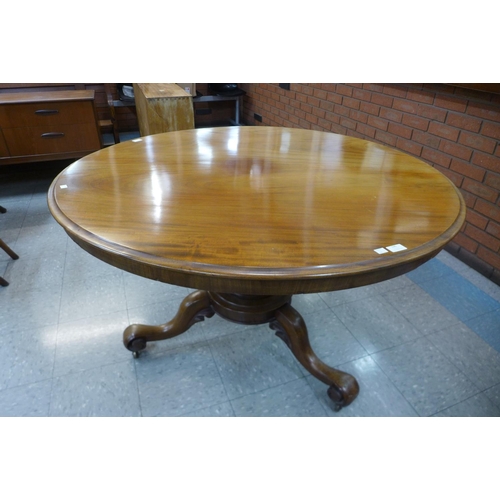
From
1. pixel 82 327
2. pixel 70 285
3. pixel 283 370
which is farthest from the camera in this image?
pixel 70 285

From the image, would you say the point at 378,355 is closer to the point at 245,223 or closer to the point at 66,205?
the point at 245,223

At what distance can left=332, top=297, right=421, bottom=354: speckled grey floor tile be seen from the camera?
1.56 metres

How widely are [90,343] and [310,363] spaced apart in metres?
0.94

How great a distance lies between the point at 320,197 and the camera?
100 cm

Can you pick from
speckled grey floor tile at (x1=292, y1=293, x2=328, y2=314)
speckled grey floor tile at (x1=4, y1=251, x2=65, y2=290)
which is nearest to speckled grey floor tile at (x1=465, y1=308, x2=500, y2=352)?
speckled grey floor tile at (x1=292, y1=293, x2=328, y2=314)

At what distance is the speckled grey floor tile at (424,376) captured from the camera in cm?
131

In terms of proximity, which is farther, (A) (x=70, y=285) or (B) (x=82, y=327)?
(A) (x=70, y=285)

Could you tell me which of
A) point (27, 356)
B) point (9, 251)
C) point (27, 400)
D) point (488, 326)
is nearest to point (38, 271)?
point (9, 251)

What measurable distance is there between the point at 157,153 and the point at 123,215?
51 cm

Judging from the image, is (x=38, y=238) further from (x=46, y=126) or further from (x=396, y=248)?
(x=396, y=248)

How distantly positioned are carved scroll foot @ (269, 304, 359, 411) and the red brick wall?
124cm

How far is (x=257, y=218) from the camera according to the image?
2.89ft

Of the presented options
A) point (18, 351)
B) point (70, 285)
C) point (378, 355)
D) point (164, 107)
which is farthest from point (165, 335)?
point (164, 107)

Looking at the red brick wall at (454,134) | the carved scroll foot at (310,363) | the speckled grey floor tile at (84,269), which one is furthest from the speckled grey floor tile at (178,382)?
the red brick wall at (454,134)
